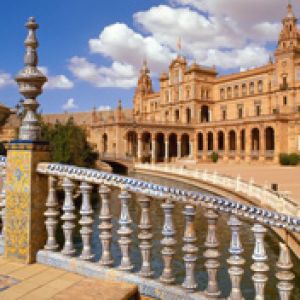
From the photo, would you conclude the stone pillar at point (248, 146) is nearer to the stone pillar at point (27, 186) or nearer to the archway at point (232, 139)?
the archway at point (232, 139)

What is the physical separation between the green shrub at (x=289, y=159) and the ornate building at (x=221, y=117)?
1800mm

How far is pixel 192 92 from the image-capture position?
2272 inches

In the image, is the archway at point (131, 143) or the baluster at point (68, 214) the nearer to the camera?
the baluster at point (68, 214)

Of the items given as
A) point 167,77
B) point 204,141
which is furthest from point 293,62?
point 167,77

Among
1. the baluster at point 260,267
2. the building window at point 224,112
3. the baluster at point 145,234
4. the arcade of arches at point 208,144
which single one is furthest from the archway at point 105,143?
the baluster at point 260,267

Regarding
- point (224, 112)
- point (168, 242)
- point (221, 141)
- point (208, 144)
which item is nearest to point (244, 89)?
point (224, 112)

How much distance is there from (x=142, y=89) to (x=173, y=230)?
72.2 metres

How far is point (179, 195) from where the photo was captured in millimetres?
2887

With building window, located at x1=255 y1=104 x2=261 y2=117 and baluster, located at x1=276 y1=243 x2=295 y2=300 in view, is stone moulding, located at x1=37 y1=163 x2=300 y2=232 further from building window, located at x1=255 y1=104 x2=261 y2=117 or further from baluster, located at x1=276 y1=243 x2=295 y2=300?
building window, located at x1=255 y1=104 x2=261 y2=117

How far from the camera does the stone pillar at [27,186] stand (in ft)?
12.0

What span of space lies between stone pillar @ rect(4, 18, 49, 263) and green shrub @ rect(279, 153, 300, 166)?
3933 centimetres

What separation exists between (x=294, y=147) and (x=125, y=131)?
21760mm

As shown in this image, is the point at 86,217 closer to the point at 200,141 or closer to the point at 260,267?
the point at 260,267

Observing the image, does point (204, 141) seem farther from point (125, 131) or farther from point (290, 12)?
point (290, 12)
